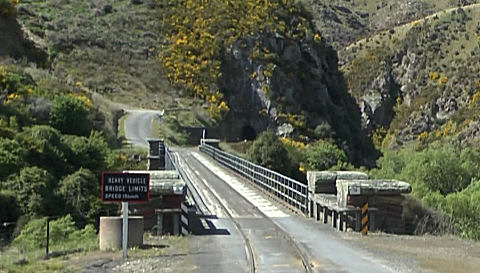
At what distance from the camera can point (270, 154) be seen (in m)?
45.4

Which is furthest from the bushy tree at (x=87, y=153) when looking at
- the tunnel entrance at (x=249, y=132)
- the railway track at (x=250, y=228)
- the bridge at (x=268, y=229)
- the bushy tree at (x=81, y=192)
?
the tunnel entrance at (x=249, y=132)

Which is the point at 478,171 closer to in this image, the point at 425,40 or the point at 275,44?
the point at 275,44

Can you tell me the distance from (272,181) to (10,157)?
38.0 ft

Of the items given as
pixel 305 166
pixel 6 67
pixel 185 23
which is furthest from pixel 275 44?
pixel 6 67

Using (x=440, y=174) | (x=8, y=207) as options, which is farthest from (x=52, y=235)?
(x=440, y=174)

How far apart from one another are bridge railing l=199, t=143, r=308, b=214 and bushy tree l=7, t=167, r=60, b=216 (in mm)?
9096

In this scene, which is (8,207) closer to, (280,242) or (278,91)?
(280,242)

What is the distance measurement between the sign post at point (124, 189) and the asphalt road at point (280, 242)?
6.35ft

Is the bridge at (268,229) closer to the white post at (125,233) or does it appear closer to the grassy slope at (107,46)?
the white post at (125,233)

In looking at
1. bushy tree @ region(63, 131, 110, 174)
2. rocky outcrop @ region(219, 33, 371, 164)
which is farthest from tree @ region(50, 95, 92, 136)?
rocky outcrop @ region(219, 33, 371, 164)

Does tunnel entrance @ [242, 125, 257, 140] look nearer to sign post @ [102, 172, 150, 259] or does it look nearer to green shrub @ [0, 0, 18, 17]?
green shrub @ [0, 0, 18, 17]

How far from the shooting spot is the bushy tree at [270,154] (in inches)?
1779

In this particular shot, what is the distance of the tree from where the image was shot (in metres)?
36.8

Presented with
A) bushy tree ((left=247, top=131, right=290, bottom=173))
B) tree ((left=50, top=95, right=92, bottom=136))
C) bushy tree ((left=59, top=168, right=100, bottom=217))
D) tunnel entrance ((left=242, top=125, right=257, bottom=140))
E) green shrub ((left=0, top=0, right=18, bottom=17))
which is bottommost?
bushy tree ((left=59, top=168, right=100, bottom=217))
